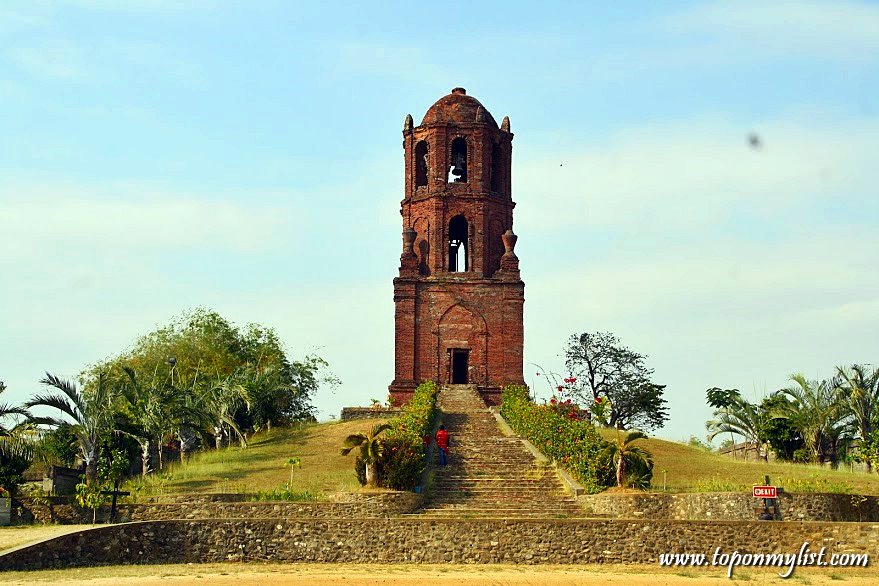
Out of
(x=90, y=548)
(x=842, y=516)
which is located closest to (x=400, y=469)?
(x=90, y=548)

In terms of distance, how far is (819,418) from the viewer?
41406mm

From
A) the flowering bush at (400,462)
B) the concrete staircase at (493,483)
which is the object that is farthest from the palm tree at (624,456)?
the flowering bush at (400,462)

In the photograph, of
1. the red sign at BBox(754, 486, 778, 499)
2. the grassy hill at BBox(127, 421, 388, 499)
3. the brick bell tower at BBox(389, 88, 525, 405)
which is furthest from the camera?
the brick bell tower at BBox(389, 88, 525, 405)

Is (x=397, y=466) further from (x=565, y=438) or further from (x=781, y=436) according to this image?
(x=781, y=436)

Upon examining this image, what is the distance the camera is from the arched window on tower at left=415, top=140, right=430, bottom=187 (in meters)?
54.6

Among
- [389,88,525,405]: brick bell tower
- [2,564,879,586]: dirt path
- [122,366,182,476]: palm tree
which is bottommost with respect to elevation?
[2,564,879,586]: dirt path

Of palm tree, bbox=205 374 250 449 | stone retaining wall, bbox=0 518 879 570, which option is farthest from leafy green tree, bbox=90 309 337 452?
stone retaining wall, bbox=0 518 879 570

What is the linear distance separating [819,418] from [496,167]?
1869cm

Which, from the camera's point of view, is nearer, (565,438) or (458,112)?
(565,438)

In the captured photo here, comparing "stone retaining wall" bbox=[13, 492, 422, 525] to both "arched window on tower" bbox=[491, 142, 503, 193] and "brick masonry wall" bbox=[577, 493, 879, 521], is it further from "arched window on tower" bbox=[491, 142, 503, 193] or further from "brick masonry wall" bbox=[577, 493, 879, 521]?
"arched window on tower" bbox=[491, 142, 503, 193]

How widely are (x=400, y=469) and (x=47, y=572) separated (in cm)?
925

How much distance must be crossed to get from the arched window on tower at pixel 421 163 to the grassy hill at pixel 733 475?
1777 cm

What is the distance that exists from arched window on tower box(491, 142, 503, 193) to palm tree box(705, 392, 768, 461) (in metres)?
13.6

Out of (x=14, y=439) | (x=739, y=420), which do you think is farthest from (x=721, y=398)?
(x=14, y=439)
